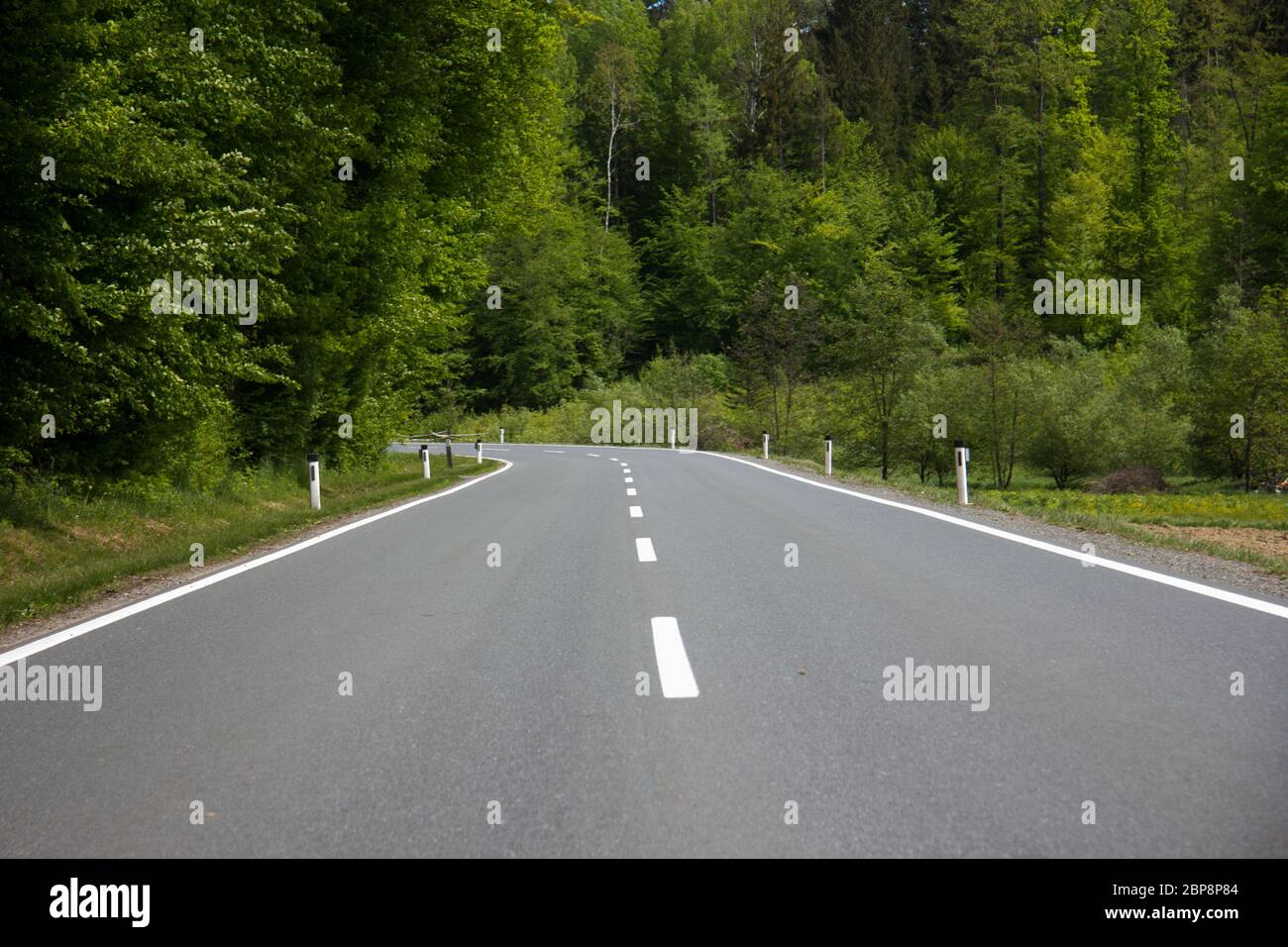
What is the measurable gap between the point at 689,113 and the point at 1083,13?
25.9 metres

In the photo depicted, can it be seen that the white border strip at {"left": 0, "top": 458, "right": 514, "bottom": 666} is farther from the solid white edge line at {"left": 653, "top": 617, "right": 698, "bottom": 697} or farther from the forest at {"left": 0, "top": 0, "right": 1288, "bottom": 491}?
the solid white edge line at {"left": 653, "top": 617, "right": 698, "bottom": 697}

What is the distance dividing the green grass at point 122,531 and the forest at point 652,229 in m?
0.51

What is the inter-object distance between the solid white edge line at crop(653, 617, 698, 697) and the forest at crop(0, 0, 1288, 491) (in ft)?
23.1

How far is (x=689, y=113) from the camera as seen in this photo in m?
68.2

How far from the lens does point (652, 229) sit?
234 ft

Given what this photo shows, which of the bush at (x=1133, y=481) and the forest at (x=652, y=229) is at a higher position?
the forest at (x=652, y=229)

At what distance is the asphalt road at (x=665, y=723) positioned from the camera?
3166 mm

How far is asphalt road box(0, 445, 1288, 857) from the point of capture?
10.4 feet

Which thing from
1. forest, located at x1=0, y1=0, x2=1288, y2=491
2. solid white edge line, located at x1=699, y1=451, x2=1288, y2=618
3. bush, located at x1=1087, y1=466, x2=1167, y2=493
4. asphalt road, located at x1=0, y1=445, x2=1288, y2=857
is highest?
forest, located at x1=0, y1=0, x2=1288, y2=491

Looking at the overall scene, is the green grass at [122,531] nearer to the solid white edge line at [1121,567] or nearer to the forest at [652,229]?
the forest at [652,229]

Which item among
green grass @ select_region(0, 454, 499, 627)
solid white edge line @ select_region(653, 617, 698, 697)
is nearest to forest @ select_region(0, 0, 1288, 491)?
green grass @ select_region(0, 454, 499, 627)

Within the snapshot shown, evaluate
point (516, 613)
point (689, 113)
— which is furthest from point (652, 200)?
point (516, 613)

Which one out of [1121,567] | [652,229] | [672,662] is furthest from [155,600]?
[652,229]

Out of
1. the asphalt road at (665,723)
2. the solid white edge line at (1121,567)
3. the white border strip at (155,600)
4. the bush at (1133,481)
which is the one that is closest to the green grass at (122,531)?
the white border strip at (155,600)
